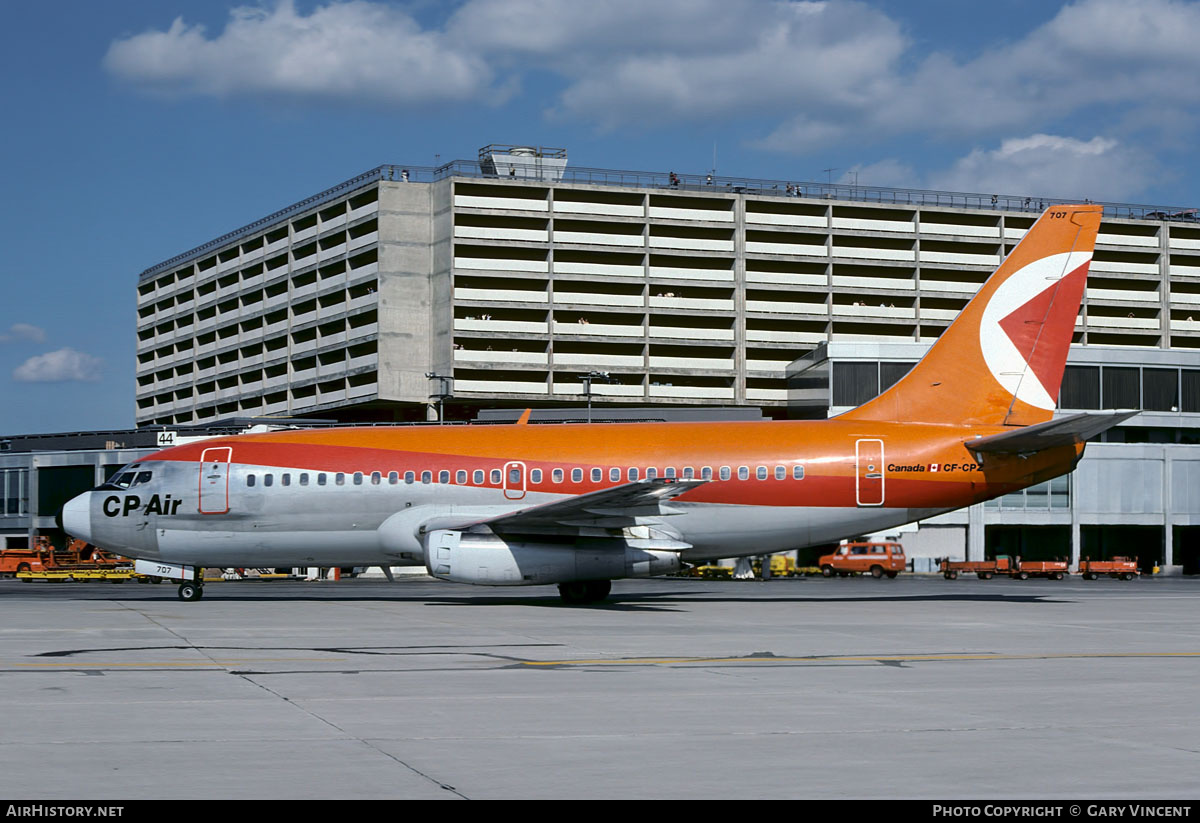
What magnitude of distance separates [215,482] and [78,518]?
4.03m

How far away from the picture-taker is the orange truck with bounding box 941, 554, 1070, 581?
66812 millimetres

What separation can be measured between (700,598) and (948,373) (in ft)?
31.2

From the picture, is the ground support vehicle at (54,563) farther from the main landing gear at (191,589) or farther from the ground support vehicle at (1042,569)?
the ground support vehicle at (1042,569)

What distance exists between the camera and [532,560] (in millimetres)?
31047

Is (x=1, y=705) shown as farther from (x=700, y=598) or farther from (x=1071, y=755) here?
(x=700, y=598)

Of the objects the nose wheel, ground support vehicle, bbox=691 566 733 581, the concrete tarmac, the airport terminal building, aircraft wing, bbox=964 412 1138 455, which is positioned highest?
the airport terminal building


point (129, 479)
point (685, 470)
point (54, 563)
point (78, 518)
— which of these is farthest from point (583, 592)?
point (54, 563)

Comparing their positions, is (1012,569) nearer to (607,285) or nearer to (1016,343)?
(1016,343)

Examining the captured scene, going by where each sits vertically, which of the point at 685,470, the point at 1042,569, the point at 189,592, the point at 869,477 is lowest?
the point at 1042,569

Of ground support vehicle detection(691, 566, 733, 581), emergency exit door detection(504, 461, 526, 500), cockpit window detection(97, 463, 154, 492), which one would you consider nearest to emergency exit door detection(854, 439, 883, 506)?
emergency exit door detection(504, 461, 526, 500)

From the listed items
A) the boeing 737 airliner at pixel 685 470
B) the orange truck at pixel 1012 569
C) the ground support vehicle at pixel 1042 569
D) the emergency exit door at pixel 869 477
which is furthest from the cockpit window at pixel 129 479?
the ground support vehicle at pixel 1042 569

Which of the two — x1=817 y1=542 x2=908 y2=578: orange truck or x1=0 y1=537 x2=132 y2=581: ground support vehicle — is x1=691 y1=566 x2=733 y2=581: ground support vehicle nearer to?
x1=817 y1=542 x2=908 y2=578: orange truck

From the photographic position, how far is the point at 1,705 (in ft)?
44.2

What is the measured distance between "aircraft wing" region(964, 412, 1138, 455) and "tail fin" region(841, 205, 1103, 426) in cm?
107
